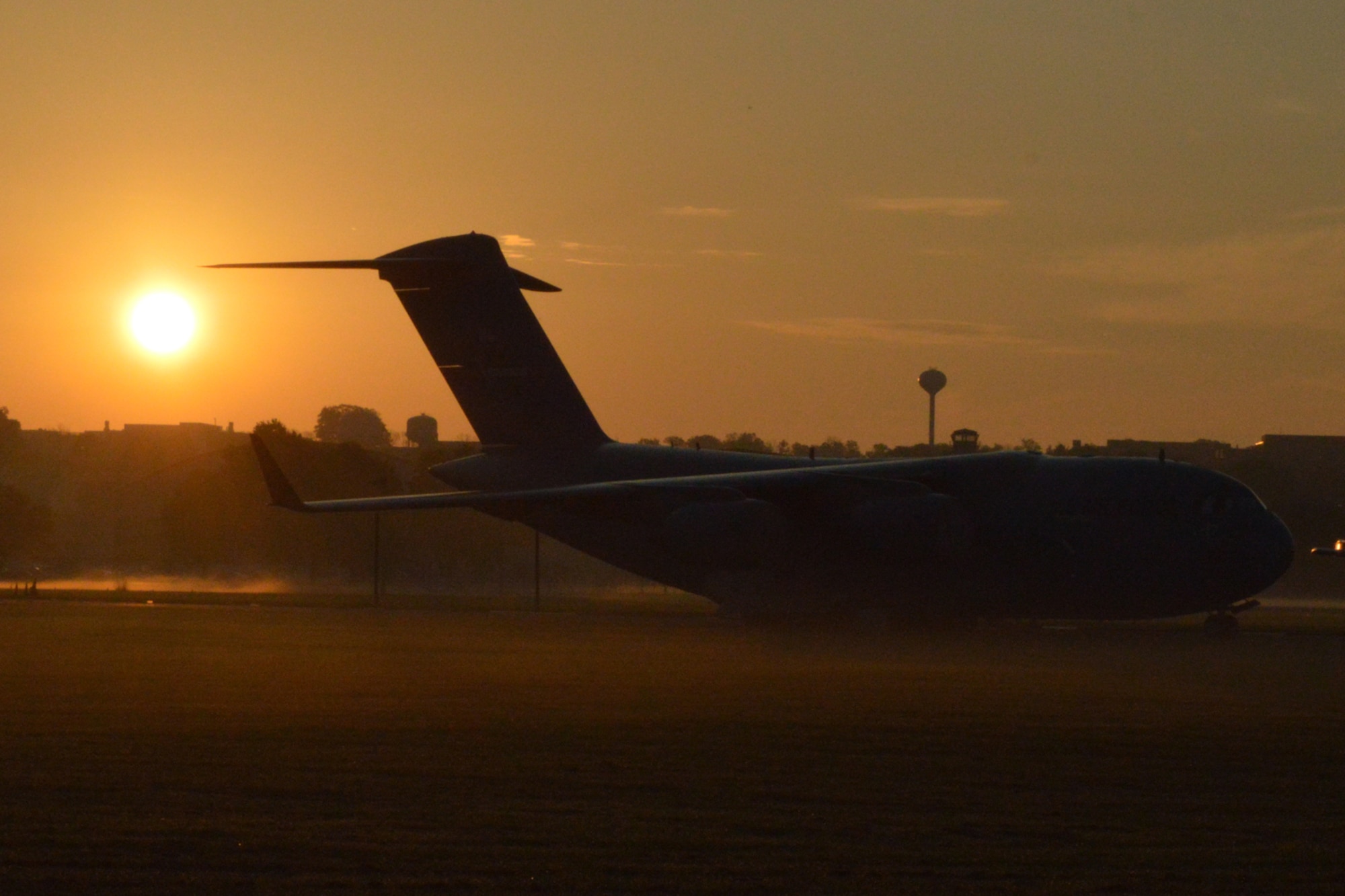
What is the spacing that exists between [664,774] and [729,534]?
14.8 m

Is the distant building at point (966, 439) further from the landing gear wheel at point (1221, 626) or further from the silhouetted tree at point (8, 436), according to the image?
the silhouetted tree at point (8, 436)

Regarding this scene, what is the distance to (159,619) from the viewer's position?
29.2 metres

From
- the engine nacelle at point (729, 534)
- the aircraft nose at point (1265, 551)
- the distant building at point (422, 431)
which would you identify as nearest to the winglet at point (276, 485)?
the engine nacelle at point (729, 534)

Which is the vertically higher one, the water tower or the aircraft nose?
the water tower

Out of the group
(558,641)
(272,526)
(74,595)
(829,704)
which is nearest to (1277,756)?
(829,704)

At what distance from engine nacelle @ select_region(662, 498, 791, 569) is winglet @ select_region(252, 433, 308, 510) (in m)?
6.47

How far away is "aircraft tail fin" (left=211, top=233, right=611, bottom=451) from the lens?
100 ft

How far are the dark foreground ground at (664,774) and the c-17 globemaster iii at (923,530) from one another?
15.7 feet

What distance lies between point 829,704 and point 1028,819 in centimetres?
589

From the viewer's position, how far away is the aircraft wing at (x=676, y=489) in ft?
86.7

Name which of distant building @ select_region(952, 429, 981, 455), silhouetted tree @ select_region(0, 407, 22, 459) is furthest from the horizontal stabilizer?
silhouetted tree @ select_region(0, 407, 22, 459)

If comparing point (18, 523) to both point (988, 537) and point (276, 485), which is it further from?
point (988, 537)

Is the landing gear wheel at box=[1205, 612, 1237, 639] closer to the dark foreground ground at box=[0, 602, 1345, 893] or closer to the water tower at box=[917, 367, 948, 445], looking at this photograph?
the dark foreground ground at box=[0, 602, 1345, 893]

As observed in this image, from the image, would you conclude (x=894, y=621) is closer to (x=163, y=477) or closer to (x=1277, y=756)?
(x=1277, y=756)
